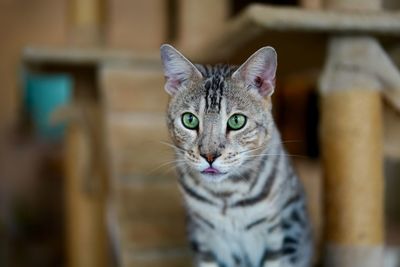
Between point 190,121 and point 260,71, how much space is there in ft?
0.47

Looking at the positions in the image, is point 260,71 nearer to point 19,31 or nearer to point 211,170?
point 211,170

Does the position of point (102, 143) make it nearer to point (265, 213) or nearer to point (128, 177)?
point (128, 177)

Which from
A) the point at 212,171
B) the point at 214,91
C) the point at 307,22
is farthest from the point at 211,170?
the point at 307,22

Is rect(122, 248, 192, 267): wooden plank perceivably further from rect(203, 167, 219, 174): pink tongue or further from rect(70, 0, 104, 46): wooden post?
rect(70, 0, 104, 46): wooden post

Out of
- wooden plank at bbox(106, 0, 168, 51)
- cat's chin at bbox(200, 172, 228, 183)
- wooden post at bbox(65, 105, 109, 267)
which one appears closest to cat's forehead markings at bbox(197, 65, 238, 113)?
cat's chin at bbox(200, 172, 228, 183)

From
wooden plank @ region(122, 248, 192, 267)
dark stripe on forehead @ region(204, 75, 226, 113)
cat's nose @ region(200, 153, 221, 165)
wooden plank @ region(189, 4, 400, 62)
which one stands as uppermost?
wooden plank @ region(189, 4, 400, 62)

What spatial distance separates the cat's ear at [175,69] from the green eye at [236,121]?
0.09m

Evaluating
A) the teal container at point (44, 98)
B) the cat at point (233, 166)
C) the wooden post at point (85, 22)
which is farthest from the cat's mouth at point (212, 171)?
the teal container at point (44, 98)

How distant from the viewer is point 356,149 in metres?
1.22

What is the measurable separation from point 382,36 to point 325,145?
0.82 feet

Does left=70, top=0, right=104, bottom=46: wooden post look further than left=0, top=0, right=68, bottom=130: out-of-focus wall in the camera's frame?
No

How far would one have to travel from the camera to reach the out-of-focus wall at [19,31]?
2652mm

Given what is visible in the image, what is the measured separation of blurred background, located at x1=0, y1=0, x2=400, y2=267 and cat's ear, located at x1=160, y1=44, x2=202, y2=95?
0.61ft

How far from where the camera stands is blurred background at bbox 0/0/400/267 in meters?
1.31
